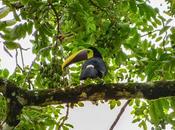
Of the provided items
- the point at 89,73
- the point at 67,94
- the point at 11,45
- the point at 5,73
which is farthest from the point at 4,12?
the point at 5,73

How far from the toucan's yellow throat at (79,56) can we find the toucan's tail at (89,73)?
19cm

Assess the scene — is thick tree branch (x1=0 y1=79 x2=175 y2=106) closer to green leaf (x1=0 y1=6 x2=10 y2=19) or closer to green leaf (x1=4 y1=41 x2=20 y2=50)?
green leaf (x1=4 y1=41 x2=20 y2=50)

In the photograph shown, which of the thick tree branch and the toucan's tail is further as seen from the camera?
the toucan's tail

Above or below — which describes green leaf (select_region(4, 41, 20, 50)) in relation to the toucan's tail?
below

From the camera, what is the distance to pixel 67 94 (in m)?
3.52

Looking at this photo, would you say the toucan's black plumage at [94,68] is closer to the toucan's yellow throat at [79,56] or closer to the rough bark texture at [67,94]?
→ the toucan's yellow throat at [79,56]

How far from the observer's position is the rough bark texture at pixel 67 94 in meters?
3.51

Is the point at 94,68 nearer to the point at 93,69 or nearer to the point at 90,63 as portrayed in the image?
the point at 93,69

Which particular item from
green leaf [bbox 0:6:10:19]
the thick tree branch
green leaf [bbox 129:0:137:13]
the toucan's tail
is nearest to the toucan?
the toucan's tail

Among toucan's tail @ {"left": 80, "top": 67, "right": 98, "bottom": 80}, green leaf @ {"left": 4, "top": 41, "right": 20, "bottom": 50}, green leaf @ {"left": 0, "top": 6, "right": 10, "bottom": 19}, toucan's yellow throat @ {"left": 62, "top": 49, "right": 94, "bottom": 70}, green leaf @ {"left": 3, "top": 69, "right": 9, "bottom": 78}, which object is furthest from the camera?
green leaf @ {"left": 3, "top": 69, "right": 9, "bottom": 78}

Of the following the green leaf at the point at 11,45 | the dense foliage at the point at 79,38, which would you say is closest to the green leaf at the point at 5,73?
the dense foliage at the point at 79,38

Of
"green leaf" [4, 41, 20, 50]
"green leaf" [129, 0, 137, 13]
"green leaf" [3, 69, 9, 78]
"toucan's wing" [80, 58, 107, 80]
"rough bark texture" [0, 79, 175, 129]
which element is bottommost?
"rough bark texture" [0, 79, 175, 129]

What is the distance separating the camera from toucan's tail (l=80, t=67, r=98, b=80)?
3960 millimetres

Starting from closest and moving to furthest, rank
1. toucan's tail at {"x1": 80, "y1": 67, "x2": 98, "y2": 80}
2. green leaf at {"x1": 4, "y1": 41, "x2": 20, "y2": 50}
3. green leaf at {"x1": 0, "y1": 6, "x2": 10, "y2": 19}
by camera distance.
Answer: green leaf at {"x1": 4, "y1": 41, "x2": 20, "y2": 50}
green leaf at {"x1": 0, "y1": 6, "x2": 10, "y2": 19}
toucan's tail at {"x1": 80, "y1": 67, "x2": 98, "y2": 80}
